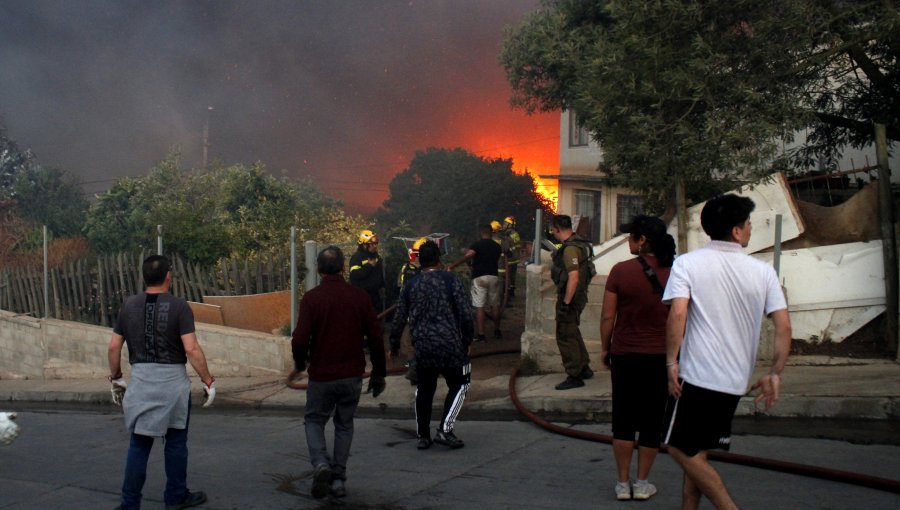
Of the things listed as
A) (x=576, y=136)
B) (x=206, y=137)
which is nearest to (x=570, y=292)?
(x=576, y=136)

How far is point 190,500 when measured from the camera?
5.61 meters

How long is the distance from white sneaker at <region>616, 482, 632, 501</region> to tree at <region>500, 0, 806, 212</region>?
16.8ft

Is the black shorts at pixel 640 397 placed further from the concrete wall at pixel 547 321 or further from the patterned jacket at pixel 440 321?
the concrete wall at pixel 547 321

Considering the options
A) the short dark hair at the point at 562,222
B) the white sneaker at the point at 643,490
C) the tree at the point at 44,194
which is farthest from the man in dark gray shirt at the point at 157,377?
the tree at the point at 44,194

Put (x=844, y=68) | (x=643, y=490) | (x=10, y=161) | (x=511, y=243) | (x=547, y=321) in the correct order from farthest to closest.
A: (x=10, y=161), (x=511, y=243), (x=844, y=68), (x=547, y=321), (x=643, y=490)

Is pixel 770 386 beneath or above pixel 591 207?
beneath

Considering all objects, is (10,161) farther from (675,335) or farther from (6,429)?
(675,335)

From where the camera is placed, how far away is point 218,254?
45.9ft

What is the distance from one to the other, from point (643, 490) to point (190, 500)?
2951 millimetres

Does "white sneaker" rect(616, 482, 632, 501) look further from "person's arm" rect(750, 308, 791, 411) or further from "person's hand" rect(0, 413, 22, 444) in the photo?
"person's hand" rect(0, 413, 22, 444)

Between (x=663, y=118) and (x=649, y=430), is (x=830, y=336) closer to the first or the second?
(x=663, y=118)


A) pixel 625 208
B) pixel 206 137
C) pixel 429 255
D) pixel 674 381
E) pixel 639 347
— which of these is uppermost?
pixel 206 137

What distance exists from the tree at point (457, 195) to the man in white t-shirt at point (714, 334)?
27.3 m

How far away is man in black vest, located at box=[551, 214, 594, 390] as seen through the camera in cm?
809
